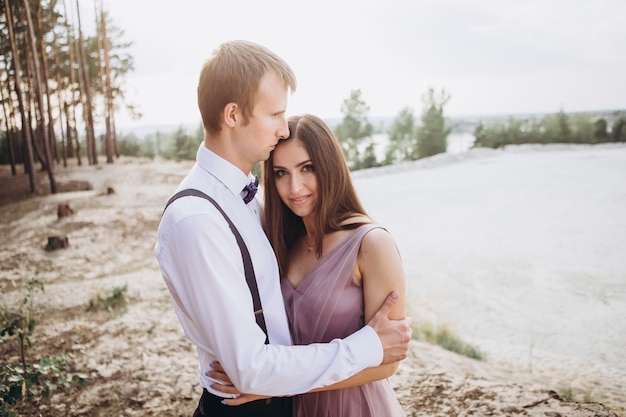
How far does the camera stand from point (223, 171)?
1544mm

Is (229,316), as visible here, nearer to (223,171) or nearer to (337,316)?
(223,171)

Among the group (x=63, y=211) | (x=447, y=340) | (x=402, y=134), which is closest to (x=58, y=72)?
(x=63, y=211)

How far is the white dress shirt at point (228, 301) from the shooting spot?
130cm

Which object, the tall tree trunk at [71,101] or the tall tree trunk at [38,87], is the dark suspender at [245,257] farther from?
the tall tree trunk at [71,101]

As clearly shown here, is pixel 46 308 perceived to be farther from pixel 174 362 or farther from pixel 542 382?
pixel 542 382

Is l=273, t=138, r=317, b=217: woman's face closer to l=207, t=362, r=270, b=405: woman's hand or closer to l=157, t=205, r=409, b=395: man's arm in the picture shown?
l=157, t=205, r=409, b=395: man's arm

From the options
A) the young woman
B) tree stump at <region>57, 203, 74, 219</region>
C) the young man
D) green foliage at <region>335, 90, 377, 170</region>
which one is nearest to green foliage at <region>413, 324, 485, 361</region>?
the young woman

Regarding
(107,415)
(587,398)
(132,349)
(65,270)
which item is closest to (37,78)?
(65,270)

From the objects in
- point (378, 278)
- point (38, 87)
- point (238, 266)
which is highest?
point (38, 87)

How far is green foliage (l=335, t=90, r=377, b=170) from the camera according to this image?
30.3 m

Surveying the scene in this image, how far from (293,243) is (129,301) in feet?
12.7

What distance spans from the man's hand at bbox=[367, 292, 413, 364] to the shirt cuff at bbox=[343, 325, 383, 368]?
4cm

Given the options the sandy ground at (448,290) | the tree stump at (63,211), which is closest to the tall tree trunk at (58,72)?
the sandy ground at (448,290)

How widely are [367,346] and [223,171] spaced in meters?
0.77
